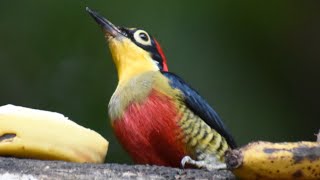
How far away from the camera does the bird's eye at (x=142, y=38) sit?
4691 mm

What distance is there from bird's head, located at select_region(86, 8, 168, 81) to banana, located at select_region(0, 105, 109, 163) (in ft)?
3.64

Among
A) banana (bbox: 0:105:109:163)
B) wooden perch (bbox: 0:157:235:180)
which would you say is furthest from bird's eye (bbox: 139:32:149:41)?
wooden perch (bbox: 0:157:235:180)

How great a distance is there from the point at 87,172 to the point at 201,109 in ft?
4.12

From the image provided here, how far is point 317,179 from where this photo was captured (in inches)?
113

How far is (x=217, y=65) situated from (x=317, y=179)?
8.07ft

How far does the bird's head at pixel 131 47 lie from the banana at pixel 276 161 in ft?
5.85

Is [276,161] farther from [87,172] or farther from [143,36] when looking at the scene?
[143,36]

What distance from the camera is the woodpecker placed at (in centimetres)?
401

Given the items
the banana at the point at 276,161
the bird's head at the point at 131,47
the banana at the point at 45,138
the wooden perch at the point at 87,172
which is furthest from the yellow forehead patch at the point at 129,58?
the banana at the point at 276,161

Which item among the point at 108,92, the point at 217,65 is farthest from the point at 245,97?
the point at 108,92

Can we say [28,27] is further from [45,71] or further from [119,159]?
[119,159]

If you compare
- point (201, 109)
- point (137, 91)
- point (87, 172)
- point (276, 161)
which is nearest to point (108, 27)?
point (137, 91)

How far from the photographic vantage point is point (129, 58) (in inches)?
181

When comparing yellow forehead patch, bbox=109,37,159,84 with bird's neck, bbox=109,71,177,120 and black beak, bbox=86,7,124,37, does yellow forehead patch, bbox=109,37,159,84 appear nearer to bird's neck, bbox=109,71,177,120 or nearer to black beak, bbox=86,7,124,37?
black beak, bbox=86,7,124,37
